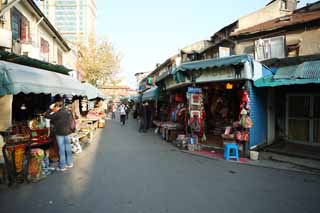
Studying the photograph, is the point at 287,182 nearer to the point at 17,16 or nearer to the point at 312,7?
the point at 17,16

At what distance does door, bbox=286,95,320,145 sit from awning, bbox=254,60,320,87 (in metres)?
1.98

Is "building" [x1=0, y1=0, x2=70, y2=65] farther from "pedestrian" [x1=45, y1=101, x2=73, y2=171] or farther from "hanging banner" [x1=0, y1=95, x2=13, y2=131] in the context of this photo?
"pedestrian" [x1=45, y1=101, x2=73, y2=171]

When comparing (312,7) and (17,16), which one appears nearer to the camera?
(17,16)

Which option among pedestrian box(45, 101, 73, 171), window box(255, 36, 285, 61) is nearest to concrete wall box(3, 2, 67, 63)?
pedestrian box(45, 101, 73, 171)

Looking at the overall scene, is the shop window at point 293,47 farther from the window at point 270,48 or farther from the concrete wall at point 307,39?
the window at point 270,48

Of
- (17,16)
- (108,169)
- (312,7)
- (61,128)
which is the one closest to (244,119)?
(108,169)

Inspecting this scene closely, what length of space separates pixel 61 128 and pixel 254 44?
11.3 meters

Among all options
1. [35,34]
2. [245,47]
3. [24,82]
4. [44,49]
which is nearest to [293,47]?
[245,47]

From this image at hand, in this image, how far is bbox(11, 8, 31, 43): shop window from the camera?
9534 millimetres

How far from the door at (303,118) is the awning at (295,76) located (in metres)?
1.98

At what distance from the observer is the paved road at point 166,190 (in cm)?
Answer: 396

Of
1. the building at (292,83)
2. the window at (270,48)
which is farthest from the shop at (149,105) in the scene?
the building at (292,83)

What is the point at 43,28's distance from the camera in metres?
13.7

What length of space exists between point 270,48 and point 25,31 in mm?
12947
